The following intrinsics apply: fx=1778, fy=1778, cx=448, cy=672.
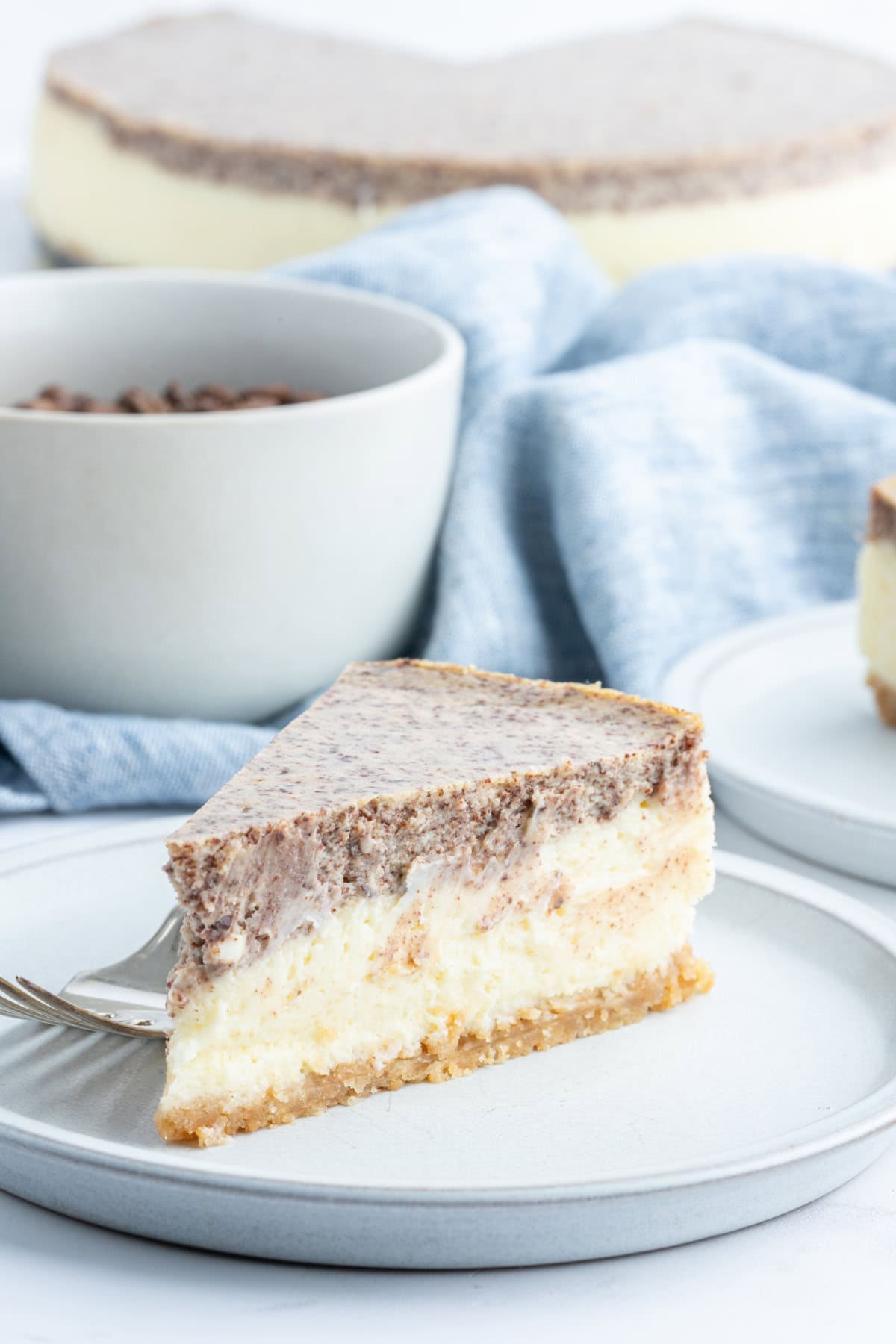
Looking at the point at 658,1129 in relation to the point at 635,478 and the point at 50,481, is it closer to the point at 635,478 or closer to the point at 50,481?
the point at 50,481

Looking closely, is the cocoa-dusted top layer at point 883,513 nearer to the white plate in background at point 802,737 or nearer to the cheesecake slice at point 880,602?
the cheesecake slice at point 880,602

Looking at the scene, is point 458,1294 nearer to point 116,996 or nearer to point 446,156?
point 116,996

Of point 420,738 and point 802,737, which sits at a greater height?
point 420,738

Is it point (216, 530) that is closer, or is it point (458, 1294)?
point (458, 1294)

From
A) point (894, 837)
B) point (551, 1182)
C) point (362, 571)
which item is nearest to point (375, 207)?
point (362, 571)

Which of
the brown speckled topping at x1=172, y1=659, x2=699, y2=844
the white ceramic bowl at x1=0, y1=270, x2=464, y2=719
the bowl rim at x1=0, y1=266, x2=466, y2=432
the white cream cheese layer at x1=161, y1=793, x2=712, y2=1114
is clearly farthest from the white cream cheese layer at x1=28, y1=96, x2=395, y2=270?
the white cream cheese layer at x1=161, y1=793, x2=712, y2=1114

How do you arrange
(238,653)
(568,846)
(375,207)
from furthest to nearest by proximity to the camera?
(375,207)
(238,653)
(568,846)

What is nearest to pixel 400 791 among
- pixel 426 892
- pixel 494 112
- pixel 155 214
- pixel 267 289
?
pixel 426 892
